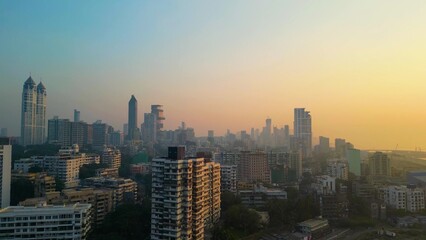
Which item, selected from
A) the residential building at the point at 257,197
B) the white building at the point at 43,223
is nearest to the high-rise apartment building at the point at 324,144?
the residential building at the point at 257,197

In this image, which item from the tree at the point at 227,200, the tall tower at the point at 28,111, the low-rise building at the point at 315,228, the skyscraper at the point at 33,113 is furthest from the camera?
the skyscraper at the point at 33,113

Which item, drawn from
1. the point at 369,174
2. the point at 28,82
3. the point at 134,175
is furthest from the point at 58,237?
the point at 28,82

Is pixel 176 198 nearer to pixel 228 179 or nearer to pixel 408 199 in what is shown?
pixel 228 179

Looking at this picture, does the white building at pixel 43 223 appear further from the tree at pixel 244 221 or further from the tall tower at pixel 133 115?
the tall tower at pixel 133 115

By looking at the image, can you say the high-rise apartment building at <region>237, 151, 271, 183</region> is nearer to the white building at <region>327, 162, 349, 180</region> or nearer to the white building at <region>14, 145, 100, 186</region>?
the white building at <region>327, 162, 349, 180</region>

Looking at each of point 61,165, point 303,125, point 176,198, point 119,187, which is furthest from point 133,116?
point 176,198
